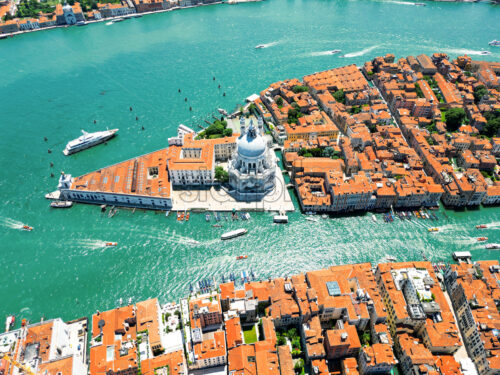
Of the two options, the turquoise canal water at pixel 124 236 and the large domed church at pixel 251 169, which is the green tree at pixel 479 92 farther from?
the large domed church at pixel 251 169

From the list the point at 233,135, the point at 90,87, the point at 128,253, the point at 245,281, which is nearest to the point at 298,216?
the point at 245,281

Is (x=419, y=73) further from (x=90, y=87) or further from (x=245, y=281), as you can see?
(x=90, y=87)

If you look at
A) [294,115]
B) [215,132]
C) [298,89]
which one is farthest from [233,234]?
[298,89]

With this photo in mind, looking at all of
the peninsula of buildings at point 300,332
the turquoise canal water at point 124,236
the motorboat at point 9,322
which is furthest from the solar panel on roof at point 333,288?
the motorboat at point 9,322

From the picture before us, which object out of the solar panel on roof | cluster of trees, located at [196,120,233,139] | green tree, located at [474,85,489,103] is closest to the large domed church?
cluster of trees, located at [196,120,233,139]

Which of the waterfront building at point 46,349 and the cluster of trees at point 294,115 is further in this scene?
the cluster of trees at point 294,115

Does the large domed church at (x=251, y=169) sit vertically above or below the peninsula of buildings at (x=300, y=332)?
above
